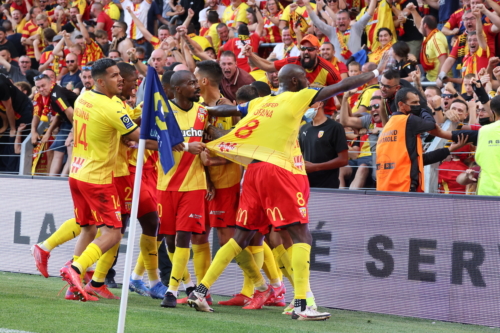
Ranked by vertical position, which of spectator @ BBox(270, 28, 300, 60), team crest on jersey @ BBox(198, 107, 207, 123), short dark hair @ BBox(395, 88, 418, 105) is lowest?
team crest on jersey @ BBox(198, 107, 207, 123)

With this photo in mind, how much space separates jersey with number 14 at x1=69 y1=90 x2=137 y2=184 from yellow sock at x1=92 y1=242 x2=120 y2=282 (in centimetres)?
83

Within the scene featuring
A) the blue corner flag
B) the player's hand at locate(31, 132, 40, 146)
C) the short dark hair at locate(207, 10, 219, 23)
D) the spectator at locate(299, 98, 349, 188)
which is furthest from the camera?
the short dark hair at locate(207, 10, 219, 23)

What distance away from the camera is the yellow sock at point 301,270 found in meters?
6.40

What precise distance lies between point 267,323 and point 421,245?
200cm

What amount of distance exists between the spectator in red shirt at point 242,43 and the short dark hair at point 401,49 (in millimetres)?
3248

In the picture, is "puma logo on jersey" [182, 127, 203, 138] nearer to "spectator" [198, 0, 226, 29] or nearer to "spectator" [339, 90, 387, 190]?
"spectator" [339, 90, 387, 190]

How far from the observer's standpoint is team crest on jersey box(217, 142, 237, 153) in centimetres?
683

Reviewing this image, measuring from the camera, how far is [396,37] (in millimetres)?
13586

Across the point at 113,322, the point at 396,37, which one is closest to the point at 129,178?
the point at 113,322

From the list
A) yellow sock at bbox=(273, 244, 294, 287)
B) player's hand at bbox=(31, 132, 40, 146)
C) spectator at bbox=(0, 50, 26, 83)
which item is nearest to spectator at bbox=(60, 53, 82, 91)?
spectator at bbox=(0, 50, 26, 83)

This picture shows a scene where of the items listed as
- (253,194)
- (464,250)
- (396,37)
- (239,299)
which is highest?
(396,37)

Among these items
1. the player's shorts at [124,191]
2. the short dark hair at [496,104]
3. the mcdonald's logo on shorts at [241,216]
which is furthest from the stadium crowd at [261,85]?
the mcdonald's logo on shorts at [241,216]

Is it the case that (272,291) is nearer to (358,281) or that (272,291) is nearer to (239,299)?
(239,299)

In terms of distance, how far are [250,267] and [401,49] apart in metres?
5.02
